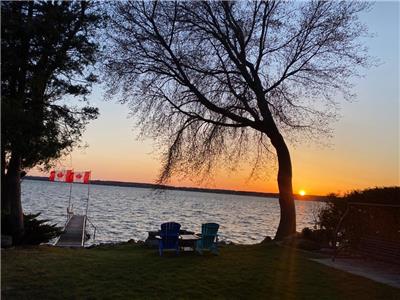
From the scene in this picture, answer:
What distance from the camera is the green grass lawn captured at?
8.45 meters

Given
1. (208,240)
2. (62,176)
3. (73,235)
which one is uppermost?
(62,176)

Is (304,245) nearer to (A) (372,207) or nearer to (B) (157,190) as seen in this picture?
(A) (372,207)

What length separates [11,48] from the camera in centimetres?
1423

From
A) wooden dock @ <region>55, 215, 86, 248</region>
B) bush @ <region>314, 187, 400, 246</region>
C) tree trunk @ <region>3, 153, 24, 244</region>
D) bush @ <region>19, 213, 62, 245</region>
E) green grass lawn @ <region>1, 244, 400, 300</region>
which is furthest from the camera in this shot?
Result: wooden dock @ <region>55, 215, 86, 248</region>

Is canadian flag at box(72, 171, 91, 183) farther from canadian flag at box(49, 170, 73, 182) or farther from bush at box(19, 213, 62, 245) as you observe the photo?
bush at box(19, 213, 62, 245)

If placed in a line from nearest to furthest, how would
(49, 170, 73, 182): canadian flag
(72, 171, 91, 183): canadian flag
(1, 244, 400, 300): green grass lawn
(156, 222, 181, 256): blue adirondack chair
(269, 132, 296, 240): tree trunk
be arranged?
(1, 244, 400, 300): green grass lawn
(156, 222, 181, 256): blue adirondack chair
(269, 132, 296, 240): tree trunk
(49, 170, 73, 182): canadian flag
(72, 171, 91, 183): canadian flag

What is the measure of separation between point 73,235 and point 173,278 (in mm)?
21697

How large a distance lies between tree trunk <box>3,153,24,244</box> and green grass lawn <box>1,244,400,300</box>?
15.0 ft

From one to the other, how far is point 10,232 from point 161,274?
914 cm

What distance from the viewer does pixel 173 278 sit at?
9.69 m

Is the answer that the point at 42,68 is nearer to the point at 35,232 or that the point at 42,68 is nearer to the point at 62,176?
the point at 35,232

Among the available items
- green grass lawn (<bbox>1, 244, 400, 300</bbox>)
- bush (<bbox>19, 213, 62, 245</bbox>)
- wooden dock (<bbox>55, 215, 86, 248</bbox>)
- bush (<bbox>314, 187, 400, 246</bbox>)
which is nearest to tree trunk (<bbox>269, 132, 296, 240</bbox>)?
bush (<bbox>314, 187, 400, 246</bbox>)

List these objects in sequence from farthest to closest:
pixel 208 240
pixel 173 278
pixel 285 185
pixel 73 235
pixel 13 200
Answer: pixel 73 235 → pixel 285 185 → pixel 13 200 → pixel 208 240 → pixel 173 278

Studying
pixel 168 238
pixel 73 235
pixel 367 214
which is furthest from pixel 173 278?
pixel 73 235
